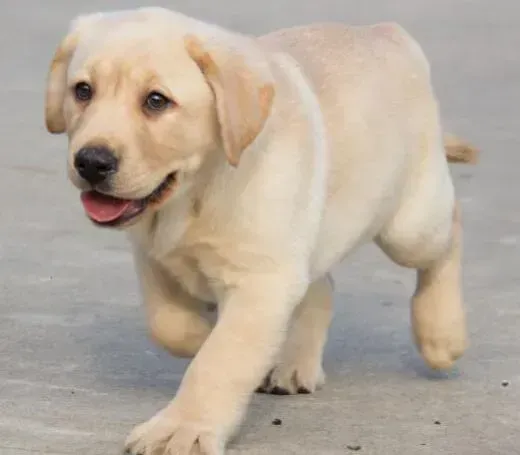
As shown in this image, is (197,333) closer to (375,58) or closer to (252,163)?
(252,163)

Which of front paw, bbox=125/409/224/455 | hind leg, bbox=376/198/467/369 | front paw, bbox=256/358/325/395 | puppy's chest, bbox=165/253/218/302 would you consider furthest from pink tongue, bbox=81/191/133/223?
hind leg, bbox=376/198/467/369

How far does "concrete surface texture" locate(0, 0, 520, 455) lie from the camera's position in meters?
4.11

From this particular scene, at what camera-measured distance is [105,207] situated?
3801mm

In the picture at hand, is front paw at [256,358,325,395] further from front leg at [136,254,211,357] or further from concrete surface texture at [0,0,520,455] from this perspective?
front leg at [136,254,211,357]

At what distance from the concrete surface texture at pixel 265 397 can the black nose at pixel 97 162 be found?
71 cm

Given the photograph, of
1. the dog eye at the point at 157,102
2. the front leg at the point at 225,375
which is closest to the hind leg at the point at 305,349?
the front leg at the point at 225,375

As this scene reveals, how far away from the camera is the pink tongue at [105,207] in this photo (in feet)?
12.5

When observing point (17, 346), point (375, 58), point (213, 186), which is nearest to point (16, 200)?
point (17, 346)

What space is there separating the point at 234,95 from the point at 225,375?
69 centimetres

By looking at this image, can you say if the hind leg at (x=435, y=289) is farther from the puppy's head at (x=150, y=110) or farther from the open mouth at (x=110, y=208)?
the open mouth at (x=110, y=208)

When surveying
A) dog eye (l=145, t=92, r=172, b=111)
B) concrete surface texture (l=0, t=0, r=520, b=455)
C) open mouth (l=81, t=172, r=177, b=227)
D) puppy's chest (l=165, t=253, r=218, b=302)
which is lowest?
concrete surface texture (l=0, t=0, r=520, b=455)

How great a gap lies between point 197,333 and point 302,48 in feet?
3.06

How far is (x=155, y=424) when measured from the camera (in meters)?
3.80

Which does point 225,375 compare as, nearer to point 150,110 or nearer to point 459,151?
point 150,110
